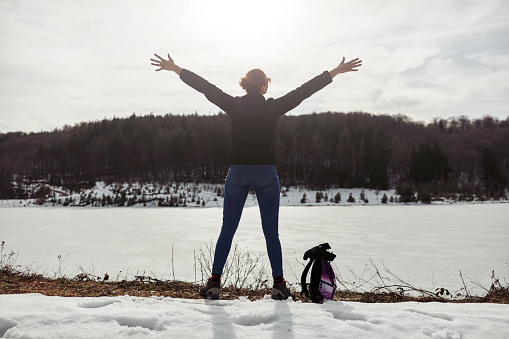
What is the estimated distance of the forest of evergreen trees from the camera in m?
51.7

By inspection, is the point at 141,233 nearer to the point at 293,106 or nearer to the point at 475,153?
the point at 293,106

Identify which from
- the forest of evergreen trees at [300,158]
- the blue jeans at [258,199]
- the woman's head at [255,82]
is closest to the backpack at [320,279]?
the blue jeans at [258,199]

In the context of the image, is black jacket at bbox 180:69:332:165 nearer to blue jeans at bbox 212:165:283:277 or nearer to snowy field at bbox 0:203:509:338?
blue jeans at bbox 212:165:283:277

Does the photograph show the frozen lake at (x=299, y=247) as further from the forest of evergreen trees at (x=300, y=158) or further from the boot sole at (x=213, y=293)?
the forest of evergreen trees at (x=300, y=158)

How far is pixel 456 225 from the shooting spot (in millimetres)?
13320

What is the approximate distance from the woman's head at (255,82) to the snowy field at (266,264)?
168 centimetres

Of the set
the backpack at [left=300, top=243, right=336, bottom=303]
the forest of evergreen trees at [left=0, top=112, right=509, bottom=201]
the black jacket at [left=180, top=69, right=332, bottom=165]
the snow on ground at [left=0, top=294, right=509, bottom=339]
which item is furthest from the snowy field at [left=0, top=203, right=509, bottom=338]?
the forest of evergreen trees at [left=0, top=112, right=509, bottom=201]

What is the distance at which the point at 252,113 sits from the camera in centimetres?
269

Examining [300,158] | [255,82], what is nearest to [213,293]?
[255,82]

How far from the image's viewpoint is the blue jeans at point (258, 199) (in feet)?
8.66

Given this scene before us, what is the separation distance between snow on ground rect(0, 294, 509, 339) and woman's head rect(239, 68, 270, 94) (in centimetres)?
168

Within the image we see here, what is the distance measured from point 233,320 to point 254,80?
1.80 m

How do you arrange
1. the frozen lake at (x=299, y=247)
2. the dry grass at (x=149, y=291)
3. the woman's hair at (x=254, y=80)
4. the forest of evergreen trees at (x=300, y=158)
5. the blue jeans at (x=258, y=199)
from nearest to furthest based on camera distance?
1. the blue jeans at (x=258, y=199)
2. the woman's hair at (x=254, y=80)
3. the dry grass at (x=149, y=291)
4. the frozen lake at (x=299, y=247)
5. the forest of evergreen trees at (x=300, y=158)

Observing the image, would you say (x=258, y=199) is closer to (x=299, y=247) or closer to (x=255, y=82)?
(x=255, y=82)
